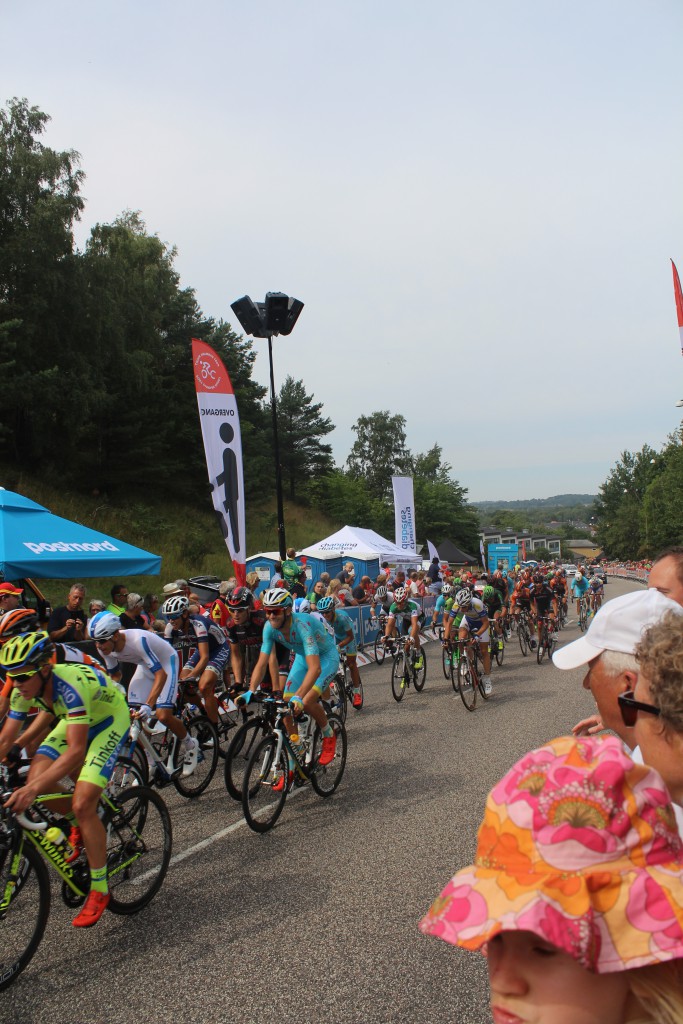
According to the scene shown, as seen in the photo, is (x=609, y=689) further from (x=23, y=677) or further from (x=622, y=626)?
(x=23, y=677)

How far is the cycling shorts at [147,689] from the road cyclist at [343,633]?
373 centimetres

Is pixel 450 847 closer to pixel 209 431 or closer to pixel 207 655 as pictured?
pixel 207 655

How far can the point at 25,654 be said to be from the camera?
429cm

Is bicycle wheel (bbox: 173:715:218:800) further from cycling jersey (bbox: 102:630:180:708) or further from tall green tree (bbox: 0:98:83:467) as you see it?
tall green tree (bbox: 0:98:83:467)

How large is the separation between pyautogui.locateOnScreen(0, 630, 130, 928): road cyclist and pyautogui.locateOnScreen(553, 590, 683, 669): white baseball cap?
3.18 metres

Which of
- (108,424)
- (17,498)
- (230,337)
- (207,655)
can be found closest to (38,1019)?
(207,655)

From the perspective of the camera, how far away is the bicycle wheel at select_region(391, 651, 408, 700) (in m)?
12.2

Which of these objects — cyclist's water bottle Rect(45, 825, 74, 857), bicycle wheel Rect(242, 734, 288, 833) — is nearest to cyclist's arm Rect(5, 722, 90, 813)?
cyclist's water bottle Rect(45, 825, 74, 857)

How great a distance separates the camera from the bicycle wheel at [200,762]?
721cm

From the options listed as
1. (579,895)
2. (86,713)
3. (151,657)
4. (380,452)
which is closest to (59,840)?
(86,713)

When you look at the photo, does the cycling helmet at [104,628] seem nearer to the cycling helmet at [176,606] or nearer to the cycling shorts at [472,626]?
the cycling helmet at [176,606]

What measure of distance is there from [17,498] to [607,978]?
11.0 meters

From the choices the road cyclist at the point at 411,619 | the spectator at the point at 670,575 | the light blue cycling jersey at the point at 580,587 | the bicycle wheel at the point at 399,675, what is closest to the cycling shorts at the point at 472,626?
the road cyclist at the point at 411,619

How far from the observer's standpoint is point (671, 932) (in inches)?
42.7
